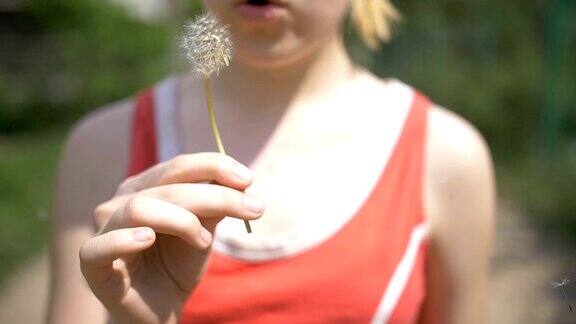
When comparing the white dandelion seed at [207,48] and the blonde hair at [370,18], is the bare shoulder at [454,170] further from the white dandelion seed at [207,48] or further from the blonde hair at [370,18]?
the white dandelion seed at [207,48]

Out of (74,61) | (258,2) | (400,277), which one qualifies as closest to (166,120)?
(258,2)

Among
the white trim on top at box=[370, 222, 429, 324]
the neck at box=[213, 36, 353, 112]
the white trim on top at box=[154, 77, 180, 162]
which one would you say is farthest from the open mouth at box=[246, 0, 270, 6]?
the white trim on top at box=[370, 222, 429, 324]

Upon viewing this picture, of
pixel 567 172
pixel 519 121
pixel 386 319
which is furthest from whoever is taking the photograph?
pixel 519 121

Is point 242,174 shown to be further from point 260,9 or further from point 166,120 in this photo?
point 166,120

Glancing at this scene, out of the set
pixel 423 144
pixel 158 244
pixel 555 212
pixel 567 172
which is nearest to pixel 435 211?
pixel 423 144

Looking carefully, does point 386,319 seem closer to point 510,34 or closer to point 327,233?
point 327,233
